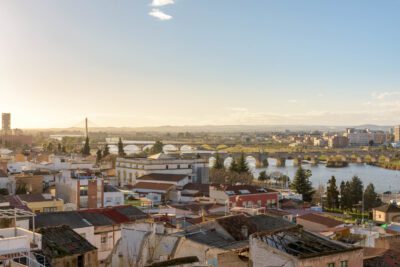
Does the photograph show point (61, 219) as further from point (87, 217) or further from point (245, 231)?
point (245, 231)

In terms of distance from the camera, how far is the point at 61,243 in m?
6.08

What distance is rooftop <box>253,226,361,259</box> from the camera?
484cm

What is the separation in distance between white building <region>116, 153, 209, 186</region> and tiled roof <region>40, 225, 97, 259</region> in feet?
59.6

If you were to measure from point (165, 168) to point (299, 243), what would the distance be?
65.8 ft

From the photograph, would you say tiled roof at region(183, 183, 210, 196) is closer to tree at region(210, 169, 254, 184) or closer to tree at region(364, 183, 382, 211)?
tree at region(210, 169, 254, 184)

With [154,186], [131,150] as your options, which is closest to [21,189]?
[154,186]

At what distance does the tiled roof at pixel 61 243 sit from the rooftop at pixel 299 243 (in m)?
2.26

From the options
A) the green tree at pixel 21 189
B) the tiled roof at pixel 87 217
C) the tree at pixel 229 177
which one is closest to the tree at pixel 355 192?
the tree at pixel 229 177

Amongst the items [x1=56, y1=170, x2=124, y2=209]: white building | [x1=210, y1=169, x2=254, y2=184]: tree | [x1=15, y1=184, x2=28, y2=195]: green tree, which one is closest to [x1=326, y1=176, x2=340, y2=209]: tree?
[x1=210, y1=169, x2=254, y2=184]: tree

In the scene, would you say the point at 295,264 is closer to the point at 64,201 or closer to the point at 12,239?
the point at 12,239

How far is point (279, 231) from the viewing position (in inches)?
205

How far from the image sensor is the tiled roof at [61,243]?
573cm

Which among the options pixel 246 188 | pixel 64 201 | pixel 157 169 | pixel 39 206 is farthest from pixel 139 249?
pixel 157 169

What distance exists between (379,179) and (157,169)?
23189 mm
